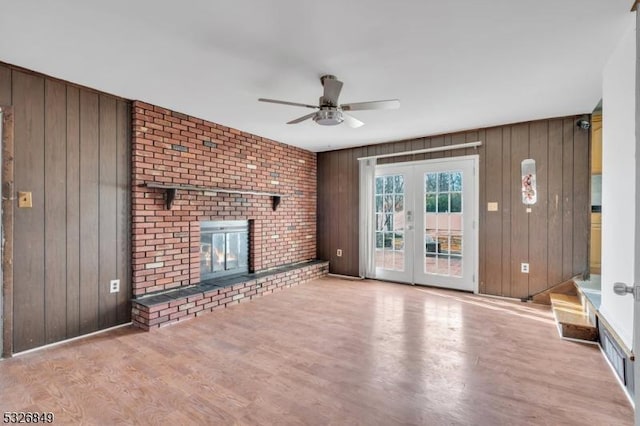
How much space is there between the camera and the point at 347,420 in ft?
5.56

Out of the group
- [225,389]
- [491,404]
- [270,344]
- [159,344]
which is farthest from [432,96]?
[159,344]

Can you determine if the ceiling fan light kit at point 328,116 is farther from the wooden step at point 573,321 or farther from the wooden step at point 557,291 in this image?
the wooden step at point 557,291

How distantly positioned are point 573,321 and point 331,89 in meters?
3.00

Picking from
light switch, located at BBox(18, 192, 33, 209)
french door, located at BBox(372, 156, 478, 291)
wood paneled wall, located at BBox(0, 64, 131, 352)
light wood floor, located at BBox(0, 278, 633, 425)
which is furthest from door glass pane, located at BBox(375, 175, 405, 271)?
light switch, located at BBox(18, 192, 33, 209)

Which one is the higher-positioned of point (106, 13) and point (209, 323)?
point (106, 13)

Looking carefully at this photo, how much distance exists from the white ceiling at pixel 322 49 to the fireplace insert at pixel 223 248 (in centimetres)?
154

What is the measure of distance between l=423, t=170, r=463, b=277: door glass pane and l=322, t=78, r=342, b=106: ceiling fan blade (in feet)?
8.39

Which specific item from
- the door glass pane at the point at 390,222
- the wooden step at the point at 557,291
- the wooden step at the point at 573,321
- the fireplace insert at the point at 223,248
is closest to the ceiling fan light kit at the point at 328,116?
the fireplace insert at the point at 223,248

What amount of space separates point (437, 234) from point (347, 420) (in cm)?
336

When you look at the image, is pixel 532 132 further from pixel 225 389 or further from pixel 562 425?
pixel 225 389

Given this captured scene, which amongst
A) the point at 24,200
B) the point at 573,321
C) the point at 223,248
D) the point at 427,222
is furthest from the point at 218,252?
the point at 573,321

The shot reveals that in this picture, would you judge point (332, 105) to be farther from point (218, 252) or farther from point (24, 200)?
point (24, 200)

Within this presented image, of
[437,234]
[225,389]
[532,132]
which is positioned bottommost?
[225,389]

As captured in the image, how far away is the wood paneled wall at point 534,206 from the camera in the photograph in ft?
11.9
